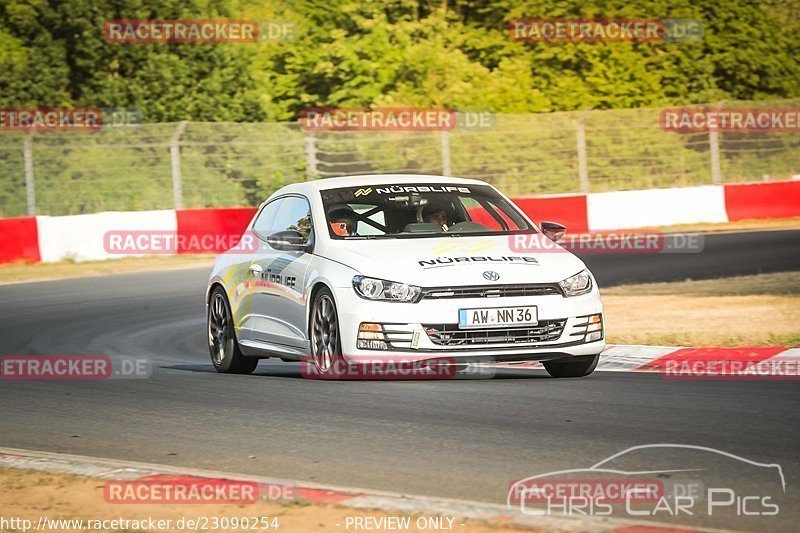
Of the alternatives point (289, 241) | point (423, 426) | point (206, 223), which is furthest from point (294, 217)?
point (206, 223)

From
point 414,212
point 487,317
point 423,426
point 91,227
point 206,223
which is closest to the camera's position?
point 423,426

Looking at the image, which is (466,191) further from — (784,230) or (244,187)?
(244,187)

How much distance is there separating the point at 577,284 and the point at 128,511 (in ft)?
14.8

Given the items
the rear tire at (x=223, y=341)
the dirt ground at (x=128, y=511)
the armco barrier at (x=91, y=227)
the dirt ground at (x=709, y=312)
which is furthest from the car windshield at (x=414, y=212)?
the armco barrier at (x=91, y=227)

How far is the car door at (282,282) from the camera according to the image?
10859 millimetres

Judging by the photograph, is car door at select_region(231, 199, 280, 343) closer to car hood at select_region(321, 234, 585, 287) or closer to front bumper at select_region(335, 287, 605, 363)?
car hood at select_region(321, 234, 585, 287)

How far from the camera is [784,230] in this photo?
86.0ft

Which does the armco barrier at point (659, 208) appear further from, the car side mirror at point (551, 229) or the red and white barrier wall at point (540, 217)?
the car side mirror at point (551, 229)

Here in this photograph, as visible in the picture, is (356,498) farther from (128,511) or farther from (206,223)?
(206,223)

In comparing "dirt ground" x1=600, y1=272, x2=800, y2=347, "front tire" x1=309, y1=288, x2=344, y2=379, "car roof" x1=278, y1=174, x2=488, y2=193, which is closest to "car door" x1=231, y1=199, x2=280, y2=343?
"car roof" x1=278, y1=174, x2=488, y2=193

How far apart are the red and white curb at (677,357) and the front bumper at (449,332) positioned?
153 cm

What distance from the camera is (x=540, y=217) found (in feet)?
90.7

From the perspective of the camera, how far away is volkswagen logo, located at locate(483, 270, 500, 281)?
9.83m

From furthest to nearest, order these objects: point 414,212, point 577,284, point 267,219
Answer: point 267,219 → point 414,212 → point 577,284
